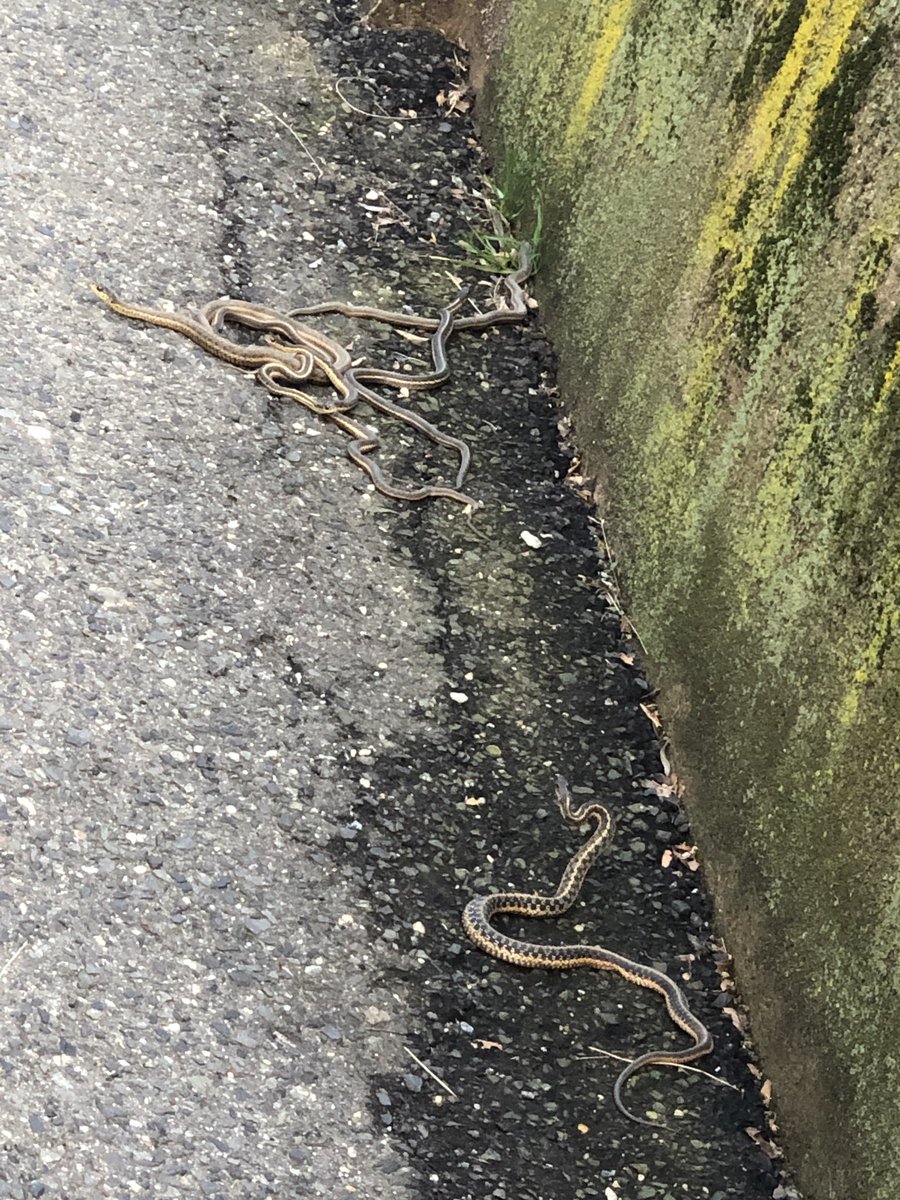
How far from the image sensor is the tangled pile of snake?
6.23 metres

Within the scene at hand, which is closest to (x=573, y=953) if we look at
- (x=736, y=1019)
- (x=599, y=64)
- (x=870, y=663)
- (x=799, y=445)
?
(x=736, y=1019)

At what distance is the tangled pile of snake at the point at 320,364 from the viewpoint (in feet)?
20.4

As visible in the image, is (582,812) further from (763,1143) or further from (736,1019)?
Result: (763,1143)

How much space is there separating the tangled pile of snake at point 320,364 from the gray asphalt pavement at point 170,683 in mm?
99

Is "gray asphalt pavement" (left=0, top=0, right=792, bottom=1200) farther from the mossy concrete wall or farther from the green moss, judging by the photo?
the green moss

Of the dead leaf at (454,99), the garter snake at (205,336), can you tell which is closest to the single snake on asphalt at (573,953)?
the garter snake at (205,336)

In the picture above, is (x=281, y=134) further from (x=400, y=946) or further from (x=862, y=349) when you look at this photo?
(x=400, y=946)

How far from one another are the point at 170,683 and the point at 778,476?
6.62 feet

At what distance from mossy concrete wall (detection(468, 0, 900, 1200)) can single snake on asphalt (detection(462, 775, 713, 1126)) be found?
0.23 meters

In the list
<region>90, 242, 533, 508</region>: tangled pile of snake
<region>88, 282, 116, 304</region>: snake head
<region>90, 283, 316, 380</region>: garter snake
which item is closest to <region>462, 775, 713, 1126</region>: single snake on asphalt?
<region>90, 242, 533, 508</region>: tangled pile of snake

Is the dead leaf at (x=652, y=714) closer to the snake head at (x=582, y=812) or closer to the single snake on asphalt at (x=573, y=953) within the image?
the snake head at (x=582, y=812)

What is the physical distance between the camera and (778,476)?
4820 mm

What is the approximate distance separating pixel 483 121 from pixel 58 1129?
6.10m

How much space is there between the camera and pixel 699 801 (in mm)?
5102
